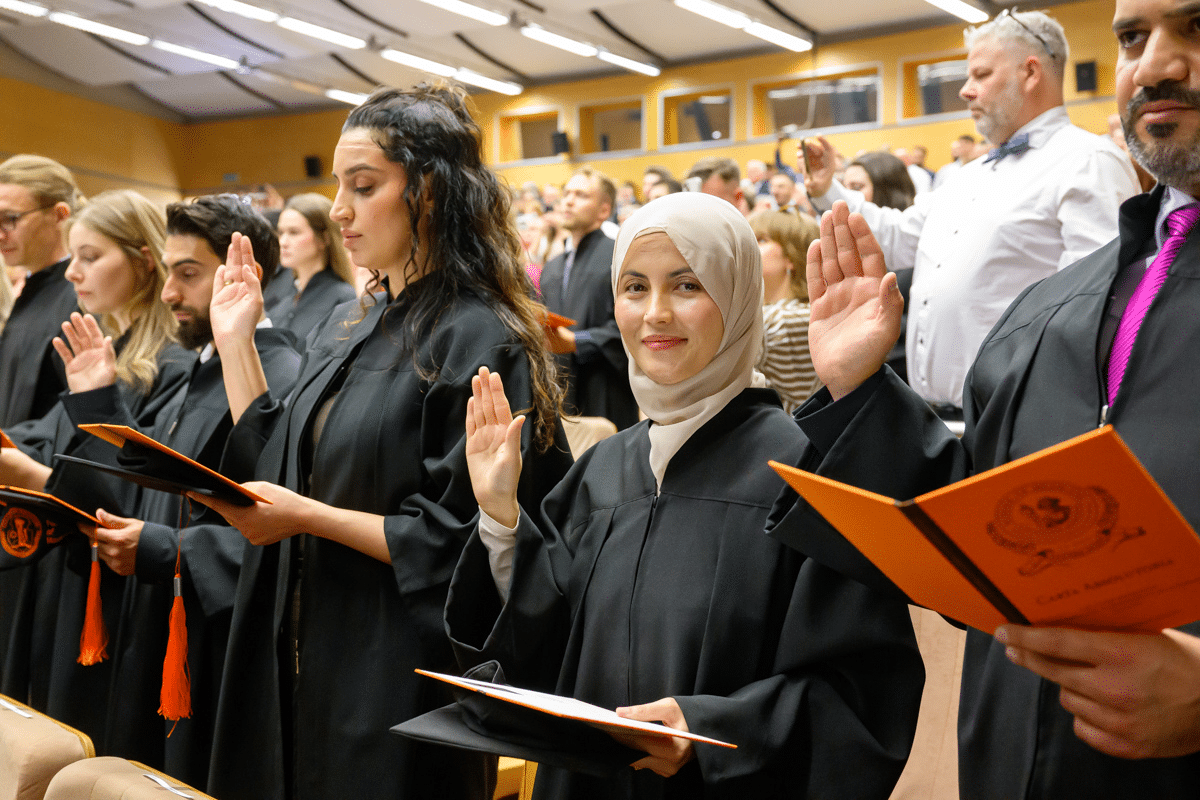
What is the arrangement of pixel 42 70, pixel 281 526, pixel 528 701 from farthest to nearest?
pixel 42 70
pixel 281 526
pixel 528 701

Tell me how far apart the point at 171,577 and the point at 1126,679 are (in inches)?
88.8

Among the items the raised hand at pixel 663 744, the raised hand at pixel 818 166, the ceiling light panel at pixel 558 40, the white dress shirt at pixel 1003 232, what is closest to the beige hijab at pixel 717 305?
the raised hand at pixel 663 744

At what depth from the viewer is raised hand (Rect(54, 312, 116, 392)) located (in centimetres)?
303

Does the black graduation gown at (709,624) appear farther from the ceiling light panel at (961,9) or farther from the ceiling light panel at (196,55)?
the ceiling light panel at (196,55)

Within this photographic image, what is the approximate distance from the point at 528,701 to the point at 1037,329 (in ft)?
2.92

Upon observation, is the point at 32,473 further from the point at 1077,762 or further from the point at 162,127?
the point at 162,127

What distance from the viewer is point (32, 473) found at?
327 centimetres

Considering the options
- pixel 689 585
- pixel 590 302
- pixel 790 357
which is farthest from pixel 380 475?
pixel 590 302

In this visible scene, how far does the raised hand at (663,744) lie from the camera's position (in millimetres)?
1508

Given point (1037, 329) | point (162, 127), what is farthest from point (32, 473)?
point (162, 127)

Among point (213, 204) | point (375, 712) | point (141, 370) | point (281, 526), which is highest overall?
point (213, 204)

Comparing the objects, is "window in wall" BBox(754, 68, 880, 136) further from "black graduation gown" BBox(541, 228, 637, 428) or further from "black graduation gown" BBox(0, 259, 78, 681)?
"black graduation gown" BBox(0, 259, 78, 681)

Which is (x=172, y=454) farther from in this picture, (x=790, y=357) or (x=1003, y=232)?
(x=1003, y=232)

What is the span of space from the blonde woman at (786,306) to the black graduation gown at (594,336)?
0.99 meters
